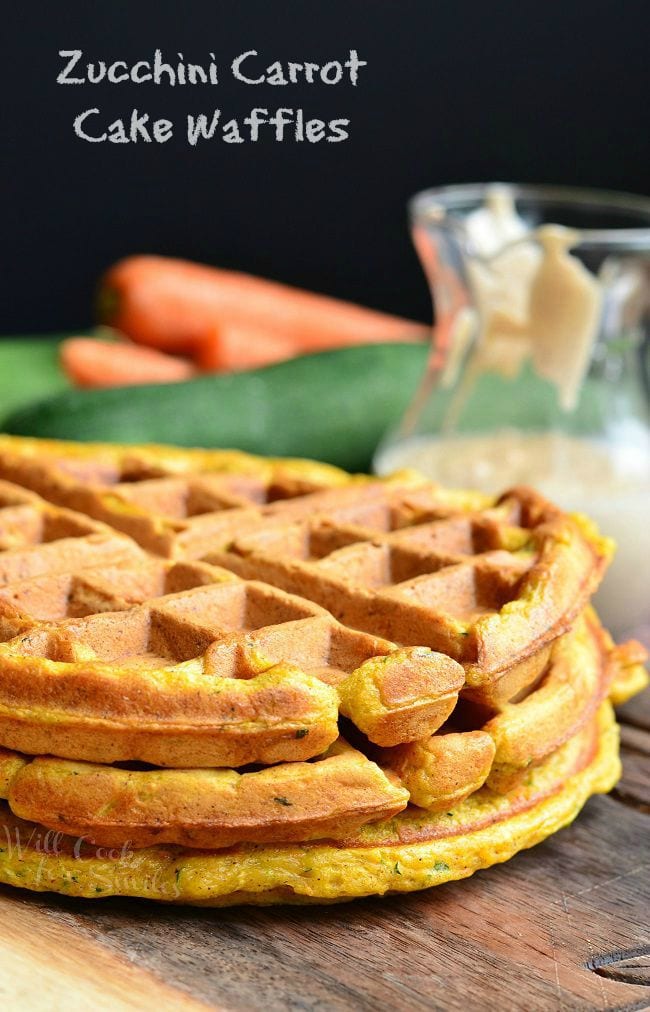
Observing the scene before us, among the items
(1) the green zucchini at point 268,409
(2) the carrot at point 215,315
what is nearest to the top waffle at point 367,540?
(1) the green zucchini at point 268,409

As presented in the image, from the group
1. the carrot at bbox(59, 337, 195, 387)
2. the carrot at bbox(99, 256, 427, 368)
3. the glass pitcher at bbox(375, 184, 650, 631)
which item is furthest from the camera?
the carrot at bbox(99, 256, 427, 368)

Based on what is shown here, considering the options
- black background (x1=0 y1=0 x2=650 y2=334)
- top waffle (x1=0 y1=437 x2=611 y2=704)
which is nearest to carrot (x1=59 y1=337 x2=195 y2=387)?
black background (x1=0 y1=0 x2=650 y2=334)

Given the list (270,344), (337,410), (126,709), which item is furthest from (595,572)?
(270,344)

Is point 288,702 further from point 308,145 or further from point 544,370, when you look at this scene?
point 308,145

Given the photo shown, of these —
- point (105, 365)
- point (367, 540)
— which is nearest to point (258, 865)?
point (367, 540)

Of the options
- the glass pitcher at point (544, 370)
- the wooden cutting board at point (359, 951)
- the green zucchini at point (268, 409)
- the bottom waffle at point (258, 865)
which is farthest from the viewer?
the green zucchini at point (268, 409)

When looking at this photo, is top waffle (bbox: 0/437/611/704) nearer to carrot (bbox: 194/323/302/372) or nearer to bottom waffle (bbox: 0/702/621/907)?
bottom waffle (bbox: 0/702/621/907)

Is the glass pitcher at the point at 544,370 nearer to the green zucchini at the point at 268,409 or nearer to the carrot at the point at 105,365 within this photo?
the green zucchini at the point at 268,409
